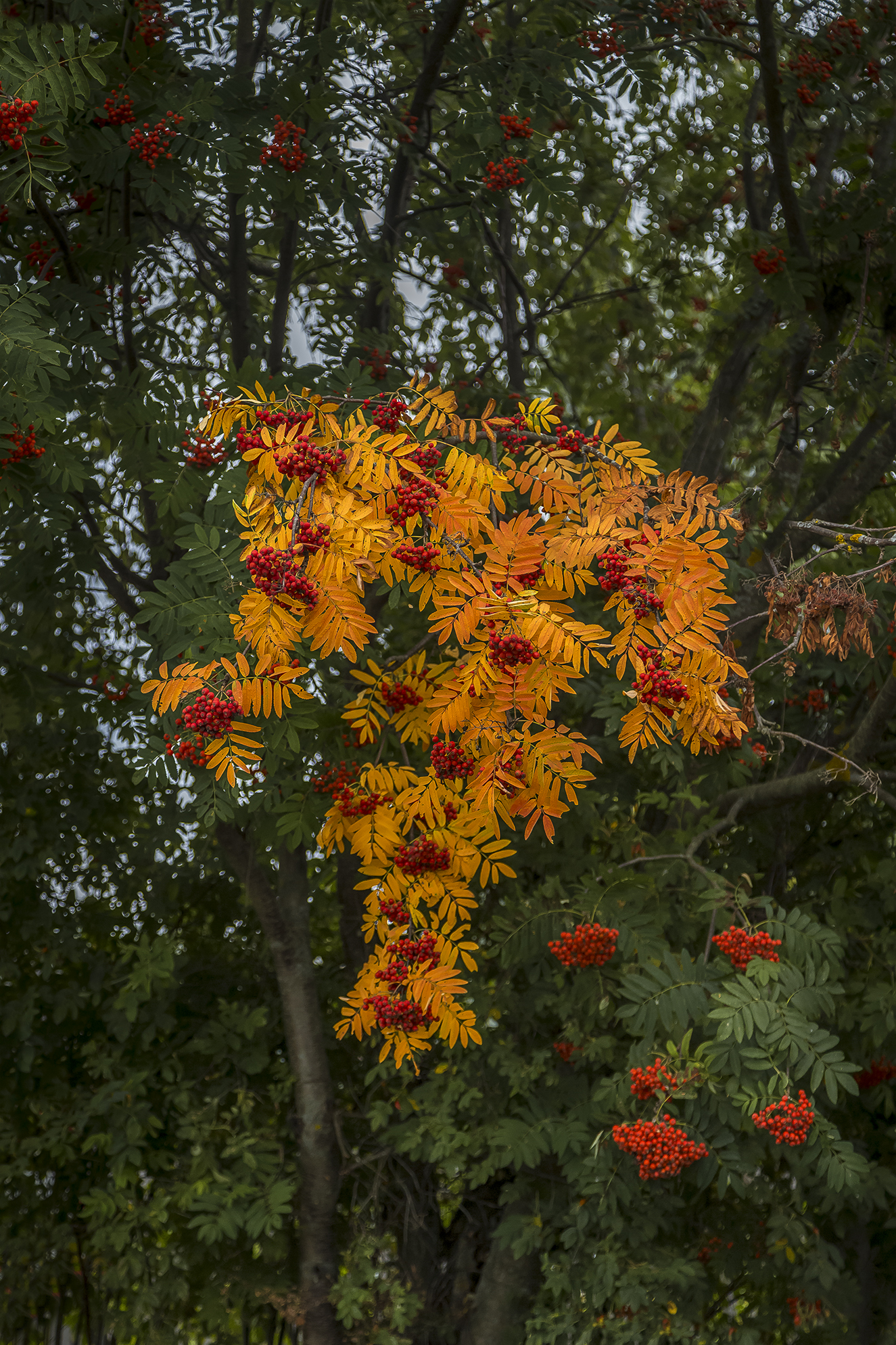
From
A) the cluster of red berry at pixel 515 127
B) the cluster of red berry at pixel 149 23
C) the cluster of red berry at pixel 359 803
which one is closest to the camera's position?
the cluster of red berry at pixel 359 803

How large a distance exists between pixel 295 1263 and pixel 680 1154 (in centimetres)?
253

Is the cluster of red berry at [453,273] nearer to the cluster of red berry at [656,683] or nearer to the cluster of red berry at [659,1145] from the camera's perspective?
the cluster of red berry at [656,683]

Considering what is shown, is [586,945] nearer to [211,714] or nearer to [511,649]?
[511,649]

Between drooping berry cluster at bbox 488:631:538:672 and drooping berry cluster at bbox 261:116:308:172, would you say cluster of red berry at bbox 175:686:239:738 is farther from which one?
drooping berry cluster at bbox 261:116:308:172

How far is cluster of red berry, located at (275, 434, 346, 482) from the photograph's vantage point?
7.89ft

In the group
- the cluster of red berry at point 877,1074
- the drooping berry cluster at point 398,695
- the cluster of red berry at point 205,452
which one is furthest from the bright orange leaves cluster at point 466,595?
the cluster of red berry at point 877,1074

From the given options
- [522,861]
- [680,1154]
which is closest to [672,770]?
[522,861]

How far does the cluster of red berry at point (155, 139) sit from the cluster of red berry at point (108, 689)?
6.02ft

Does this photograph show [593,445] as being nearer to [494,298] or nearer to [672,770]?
[672,770]

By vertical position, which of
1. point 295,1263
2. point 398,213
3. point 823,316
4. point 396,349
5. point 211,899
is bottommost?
point 295,1263

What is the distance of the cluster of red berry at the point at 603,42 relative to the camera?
4156 millimetres

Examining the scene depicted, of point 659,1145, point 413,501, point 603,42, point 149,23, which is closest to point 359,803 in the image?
point 413,501

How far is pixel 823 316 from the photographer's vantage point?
4.77 meters

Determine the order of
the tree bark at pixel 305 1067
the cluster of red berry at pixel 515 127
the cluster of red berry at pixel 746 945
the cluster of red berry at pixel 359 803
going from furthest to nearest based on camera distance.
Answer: the tree bark at pixel 305 1067
the cluster of red berry at pixel 515 127
the cluster of red berry at pixel 746 945
the cluster of red berry at pixel 359 803
